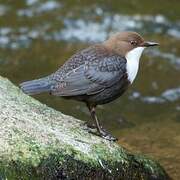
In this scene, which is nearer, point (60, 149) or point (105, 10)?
point (60, 149)

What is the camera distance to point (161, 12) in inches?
380

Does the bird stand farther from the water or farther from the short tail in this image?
the water

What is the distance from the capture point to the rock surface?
3924 millimetres

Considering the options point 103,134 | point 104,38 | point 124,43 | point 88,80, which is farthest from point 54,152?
point 104,38

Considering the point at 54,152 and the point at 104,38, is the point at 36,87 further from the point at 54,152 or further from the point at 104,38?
Result: the point at 104,38

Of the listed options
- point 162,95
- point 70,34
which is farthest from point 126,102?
point 70,34

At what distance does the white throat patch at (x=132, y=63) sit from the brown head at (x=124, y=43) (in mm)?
30

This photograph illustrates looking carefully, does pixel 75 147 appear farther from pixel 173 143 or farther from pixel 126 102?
pixel 126 102

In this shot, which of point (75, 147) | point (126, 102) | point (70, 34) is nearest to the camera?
point (75, 147)

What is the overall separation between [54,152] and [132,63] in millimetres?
1242

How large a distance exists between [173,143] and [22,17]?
428 cm

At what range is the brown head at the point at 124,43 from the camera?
507 cm

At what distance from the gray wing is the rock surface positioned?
239 mm

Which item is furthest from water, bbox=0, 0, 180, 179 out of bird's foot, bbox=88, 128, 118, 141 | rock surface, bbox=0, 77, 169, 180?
rock surface, bbox=0, 77, 169, 180
